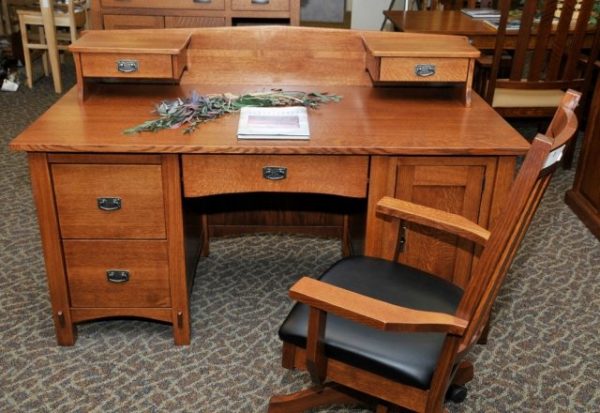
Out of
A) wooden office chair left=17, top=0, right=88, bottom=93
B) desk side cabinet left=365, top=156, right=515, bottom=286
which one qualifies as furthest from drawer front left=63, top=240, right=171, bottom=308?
wooden office chair left=17, top=0, right=88, bottom=93

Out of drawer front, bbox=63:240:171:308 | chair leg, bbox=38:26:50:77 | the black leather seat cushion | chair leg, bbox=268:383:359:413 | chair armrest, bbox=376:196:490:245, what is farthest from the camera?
chair leg, bbox=38:26:50:77

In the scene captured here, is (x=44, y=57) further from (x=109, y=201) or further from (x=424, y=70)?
(x=424, y=70)

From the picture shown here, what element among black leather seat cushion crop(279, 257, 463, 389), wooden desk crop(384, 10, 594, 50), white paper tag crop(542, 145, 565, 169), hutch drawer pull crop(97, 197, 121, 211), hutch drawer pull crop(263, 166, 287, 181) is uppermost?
white paper tag crop(542, 145, 565, 169)

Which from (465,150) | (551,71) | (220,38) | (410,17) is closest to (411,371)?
(465,150)

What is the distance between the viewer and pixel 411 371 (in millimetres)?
1301

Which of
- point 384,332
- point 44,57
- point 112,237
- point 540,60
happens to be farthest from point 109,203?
point 44,57

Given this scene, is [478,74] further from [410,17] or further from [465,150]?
[465,150]

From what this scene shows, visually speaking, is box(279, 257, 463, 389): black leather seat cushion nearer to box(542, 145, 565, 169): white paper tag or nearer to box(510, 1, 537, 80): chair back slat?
box(542, 145, 565, 169): white paper tag

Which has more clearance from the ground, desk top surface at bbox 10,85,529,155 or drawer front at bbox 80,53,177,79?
drawer front at bbox 80,53,177,79

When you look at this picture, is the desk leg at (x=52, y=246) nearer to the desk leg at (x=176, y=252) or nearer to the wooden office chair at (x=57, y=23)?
the desk leg at (x=176, y=252)

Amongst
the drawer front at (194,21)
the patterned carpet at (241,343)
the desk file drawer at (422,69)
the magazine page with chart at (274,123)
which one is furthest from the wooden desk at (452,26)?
the magazine page with chart at (274,123)

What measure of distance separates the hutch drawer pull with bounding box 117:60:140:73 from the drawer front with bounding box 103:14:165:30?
4.80ft

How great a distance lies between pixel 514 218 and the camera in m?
1.14

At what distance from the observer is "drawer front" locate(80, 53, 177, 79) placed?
2002mm
